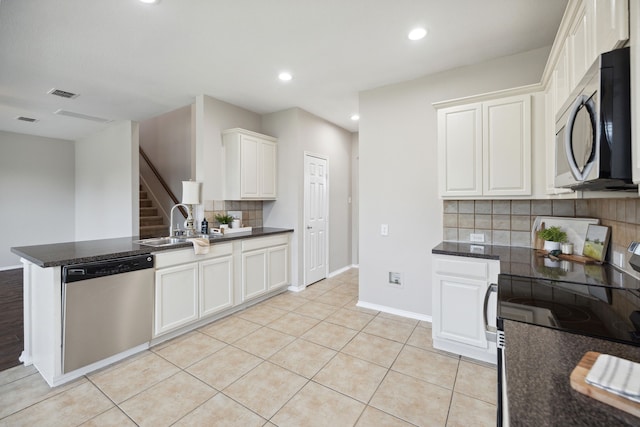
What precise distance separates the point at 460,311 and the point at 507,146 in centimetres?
142

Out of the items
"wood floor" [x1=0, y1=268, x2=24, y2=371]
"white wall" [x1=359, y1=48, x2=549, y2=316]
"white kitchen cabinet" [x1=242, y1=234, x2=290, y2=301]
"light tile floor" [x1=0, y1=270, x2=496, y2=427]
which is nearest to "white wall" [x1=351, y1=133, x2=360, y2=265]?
"white kitchen cabinet" [x1=242, y1=234, x2=290, y2=301]

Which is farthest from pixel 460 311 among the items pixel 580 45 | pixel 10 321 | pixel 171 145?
pixel 171 145

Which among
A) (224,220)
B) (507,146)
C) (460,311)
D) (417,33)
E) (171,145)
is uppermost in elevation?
(417,33)

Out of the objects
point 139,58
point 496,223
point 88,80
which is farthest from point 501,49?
point 88,80

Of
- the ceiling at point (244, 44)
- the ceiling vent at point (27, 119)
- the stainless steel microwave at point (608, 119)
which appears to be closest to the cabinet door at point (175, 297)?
the ceiling at point (244, 44)

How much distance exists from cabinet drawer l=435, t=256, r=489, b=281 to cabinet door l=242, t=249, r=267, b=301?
2189mm

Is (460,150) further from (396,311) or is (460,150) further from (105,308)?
(105,308)

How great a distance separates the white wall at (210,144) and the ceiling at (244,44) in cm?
19

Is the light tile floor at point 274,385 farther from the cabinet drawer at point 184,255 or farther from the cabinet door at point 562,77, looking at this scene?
the cabinet door at point 562,77

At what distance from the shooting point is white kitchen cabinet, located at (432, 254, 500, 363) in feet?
7.43

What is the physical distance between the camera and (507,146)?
93.3 inches

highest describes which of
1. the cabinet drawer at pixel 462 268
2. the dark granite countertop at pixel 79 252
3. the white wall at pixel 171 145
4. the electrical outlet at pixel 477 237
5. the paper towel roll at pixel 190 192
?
the white wall at pixel 171 145

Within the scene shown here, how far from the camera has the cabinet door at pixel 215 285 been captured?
9.90 ft

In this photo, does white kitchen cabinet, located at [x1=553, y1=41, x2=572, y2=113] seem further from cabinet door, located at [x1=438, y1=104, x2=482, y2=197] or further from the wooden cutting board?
the wooden cutting board
